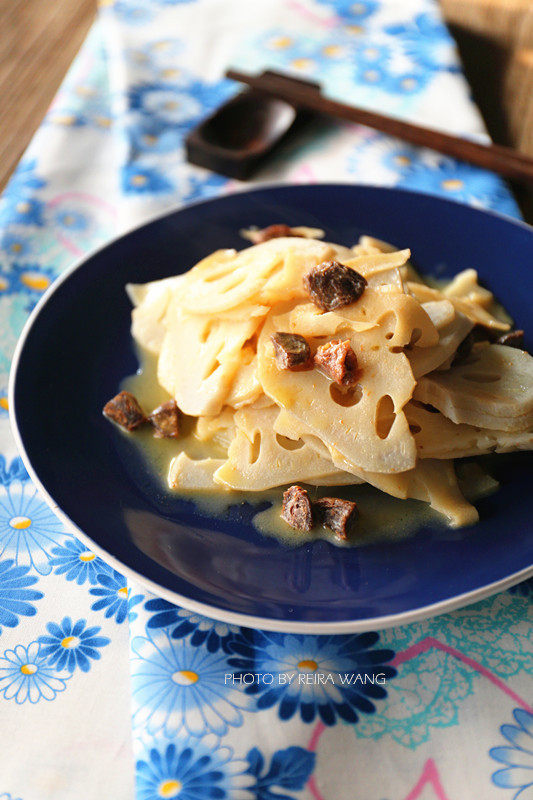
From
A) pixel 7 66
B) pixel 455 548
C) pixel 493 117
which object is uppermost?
pixel 7 66

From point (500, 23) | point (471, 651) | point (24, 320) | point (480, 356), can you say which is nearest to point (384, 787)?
point (471, 651)

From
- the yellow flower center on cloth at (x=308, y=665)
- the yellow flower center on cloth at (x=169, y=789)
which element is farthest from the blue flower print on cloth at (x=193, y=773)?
the yellow flower center on cloth at (x=308, y=665)

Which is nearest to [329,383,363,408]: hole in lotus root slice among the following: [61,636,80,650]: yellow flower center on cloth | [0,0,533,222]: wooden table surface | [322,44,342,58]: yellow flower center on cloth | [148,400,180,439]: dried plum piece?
[148,400,180,439]: dried plum piece

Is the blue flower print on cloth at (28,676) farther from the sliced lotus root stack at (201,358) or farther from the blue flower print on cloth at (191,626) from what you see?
the sliced lotus root stack at (201,358)

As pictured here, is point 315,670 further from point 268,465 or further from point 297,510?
point 268,465

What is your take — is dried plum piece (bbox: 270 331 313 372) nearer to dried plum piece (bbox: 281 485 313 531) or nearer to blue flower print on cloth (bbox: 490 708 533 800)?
dried plum piece (bbox: 281 485 313 531)

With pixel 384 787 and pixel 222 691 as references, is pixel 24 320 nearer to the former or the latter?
pixel 222 691
